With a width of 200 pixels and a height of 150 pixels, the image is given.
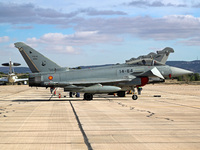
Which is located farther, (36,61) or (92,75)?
(92,75)

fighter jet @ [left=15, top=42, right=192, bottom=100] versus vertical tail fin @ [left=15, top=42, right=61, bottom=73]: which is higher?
vertical tail fin @ [left=15, top=42, right=61, bottom=73]

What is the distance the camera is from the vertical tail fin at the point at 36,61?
26.1 meters

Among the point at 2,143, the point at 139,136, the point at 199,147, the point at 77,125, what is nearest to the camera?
the point at 199,147

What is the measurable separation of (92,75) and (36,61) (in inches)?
194

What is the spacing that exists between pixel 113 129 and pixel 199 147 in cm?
361

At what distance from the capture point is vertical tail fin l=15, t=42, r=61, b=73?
26062mm

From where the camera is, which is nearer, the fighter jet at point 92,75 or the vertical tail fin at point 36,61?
the fighter jet at point 92,75

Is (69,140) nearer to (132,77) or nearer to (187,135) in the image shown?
(187,135)

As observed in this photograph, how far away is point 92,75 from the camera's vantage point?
26219mm

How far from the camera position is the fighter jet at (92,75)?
25.6 m

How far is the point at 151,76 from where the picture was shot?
87.4 feet

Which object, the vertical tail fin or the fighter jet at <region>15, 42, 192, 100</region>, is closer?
the fighter jet at <region>15, 42, 192, 100</region>

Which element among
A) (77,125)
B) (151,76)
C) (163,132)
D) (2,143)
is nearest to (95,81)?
(151,76)

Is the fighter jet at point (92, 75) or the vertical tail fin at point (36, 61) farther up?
the vertical tail fin at point (36, 61)
